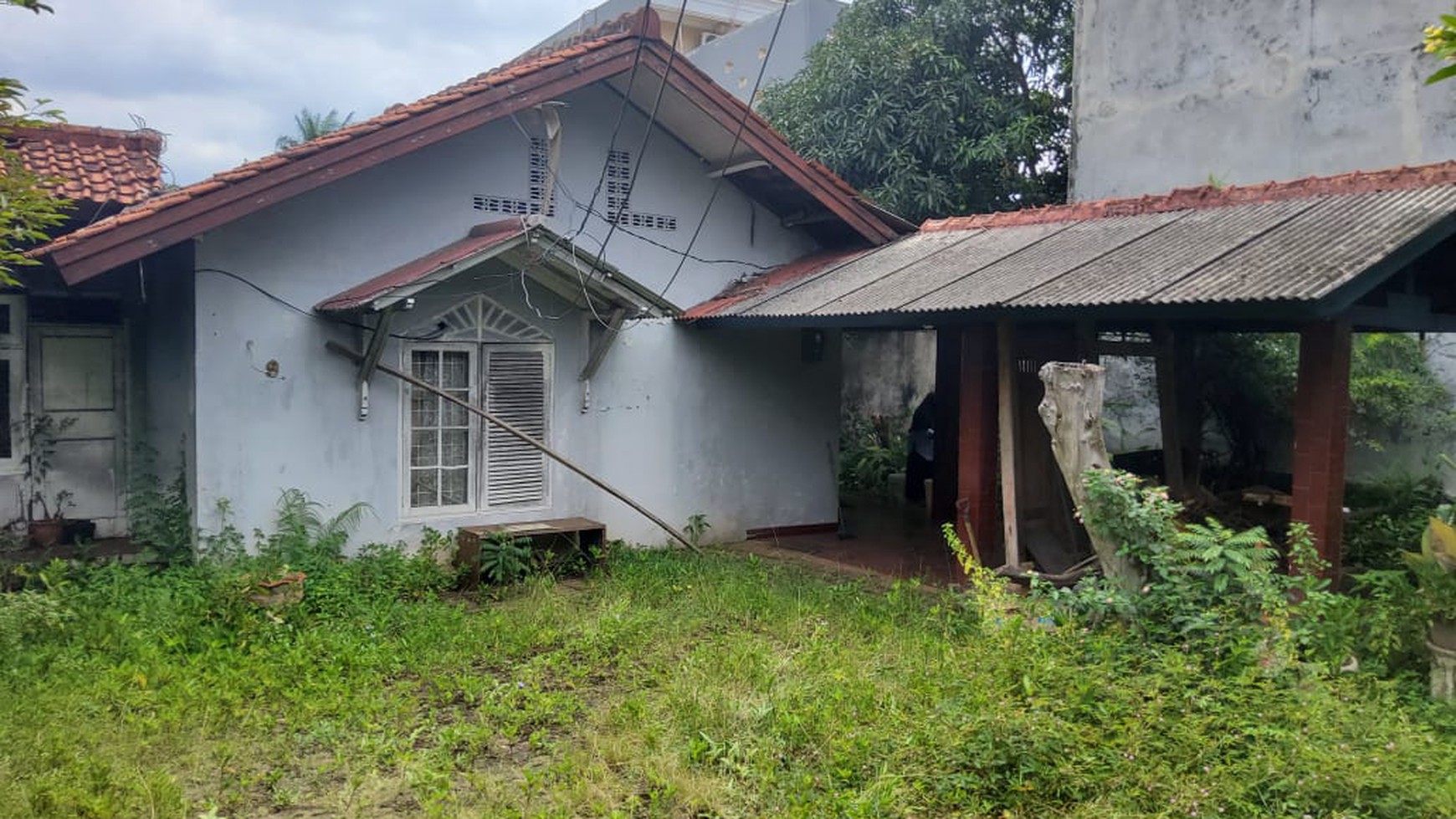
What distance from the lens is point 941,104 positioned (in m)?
14.5

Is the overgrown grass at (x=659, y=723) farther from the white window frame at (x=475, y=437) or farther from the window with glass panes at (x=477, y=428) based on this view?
the window with glass panes at (x=477, y=428)

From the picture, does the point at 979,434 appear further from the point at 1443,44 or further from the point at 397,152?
the point at 397,152

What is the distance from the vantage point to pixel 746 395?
1080cm

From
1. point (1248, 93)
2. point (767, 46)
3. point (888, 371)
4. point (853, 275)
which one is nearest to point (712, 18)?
point (767, 46)

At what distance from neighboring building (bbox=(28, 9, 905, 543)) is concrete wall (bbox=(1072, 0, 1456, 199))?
5.09 meters

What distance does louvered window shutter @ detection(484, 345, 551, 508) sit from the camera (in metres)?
9.36

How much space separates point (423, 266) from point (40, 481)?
406cm

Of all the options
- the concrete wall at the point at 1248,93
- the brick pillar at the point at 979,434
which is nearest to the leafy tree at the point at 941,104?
the concrete wall at the point at 1248,93

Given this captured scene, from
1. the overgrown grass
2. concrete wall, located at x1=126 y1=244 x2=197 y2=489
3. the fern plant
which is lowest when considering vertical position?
the overgrown grass

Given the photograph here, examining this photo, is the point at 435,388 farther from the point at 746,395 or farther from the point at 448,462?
the point at 746,395

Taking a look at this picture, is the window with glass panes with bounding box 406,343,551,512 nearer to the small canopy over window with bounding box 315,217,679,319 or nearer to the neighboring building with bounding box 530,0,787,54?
the small canopy over window with bounding box 315,217,679,319

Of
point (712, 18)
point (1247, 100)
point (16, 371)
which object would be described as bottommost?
point (16, 371)

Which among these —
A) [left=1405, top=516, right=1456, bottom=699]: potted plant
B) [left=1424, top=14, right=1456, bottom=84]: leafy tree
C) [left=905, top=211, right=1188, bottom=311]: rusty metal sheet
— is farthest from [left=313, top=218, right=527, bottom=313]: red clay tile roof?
[left=1405, top=516, right=1456, bottom=699]: potted plant

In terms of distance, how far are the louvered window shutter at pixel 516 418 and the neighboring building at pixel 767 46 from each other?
10.9 meters
